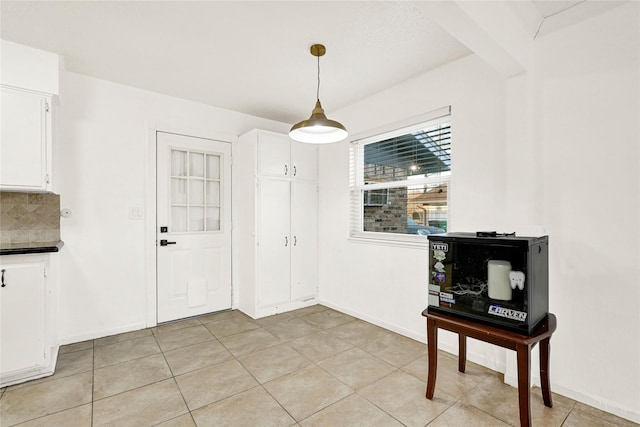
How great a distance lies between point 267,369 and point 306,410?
0.61 metres

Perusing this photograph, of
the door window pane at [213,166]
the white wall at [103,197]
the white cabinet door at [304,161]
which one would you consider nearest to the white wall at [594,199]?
the white cabinet door at [304,161]

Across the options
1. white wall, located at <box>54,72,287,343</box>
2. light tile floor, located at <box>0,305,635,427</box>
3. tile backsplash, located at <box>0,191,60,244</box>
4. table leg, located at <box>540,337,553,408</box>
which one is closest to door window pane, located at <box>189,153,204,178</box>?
white wall, located at <box>54,72,287,343</box>

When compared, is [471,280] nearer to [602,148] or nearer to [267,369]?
[602,148]

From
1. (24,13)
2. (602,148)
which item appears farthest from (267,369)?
(24,13)

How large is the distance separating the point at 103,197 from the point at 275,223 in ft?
5.95

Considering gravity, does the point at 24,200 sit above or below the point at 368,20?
below

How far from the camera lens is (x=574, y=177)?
6.66 ft

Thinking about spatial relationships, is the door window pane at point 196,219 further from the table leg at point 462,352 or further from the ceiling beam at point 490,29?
the ceiling beam at point 490,29

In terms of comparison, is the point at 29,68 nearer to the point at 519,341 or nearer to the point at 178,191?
the point at 178,191

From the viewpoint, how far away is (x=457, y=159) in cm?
268

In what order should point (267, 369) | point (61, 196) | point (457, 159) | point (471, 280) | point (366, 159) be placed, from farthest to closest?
1. point (366, 159)
2. point (61, 196)
3. point (457, 159)
4. point (267, 369)
5. point (471, 280)

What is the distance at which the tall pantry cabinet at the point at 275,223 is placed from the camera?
3663 millimetres

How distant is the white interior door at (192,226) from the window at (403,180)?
168 centimetres

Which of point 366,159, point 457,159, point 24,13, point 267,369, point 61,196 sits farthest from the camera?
point 366,159
